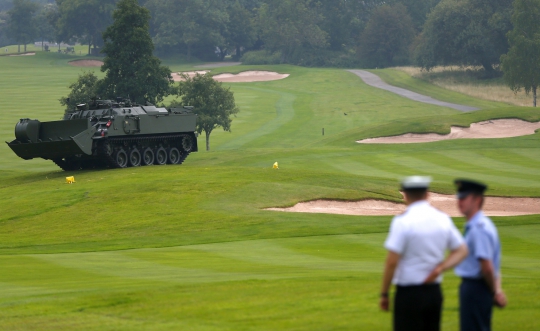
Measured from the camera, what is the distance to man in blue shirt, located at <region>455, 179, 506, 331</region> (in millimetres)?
8062

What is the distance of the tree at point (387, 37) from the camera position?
405ft

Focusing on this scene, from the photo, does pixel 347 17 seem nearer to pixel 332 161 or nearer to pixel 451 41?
pixel 451 41

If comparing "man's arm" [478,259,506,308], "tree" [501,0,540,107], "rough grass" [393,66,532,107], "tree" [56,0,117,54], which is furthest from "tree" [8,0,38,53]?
"man's arm" [478,259,506,308]

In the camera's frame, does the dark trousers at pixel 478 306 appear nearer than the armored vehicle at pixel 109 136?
Yes

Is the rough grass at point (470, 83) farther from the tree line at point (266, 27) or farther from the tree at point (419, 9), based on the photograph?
the tree at point (419, 9)

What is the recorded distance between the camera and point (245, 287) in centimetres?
1384

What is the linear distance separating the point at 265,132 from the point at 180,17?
69.4 meters

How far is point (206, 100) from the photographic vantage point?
5766 cm

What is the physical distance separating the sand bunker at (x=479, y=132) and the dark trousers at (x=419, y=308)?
4484cm

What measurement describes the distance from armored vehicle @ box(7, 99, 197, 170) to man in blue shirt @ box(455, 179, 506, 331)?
1117 inches

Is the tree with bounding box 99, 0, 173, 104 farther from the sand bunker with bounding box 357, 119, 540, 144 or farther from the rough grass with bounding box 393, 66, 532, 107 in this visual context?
the rough grass with bounding box 393, 66, 532, 107

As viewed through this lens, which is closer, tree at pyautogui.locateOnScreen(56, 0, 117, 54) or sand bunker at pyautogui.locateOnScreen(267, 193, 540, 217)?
sand bunker at pyautogui.locateOnScreen(267, 193, 540, 217)

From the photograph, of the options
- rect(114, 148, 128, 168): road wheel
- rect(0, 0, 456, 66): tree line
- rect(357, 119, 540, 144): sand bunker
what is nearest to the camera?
rect(114, 148, 128, 168): road wheel

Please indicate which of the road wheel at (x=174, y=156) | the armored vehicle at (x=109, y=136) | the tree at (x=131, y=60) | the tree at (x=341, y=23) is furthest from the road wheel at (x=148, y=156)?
the tree at (x=341, y=23)
